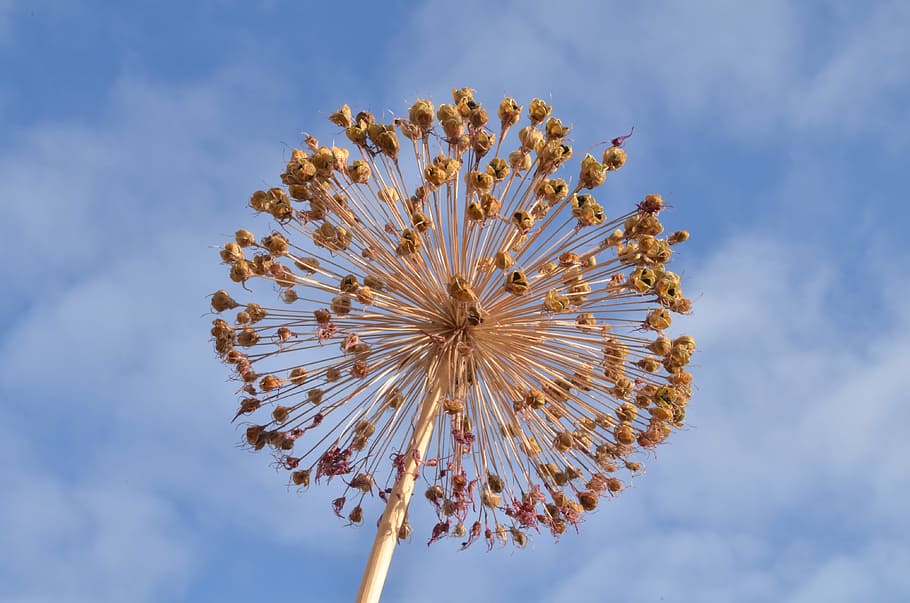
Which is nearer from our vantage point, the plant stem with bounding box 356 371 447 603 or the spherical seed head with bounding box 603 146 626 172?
the plant stem with bounding box 356 371 447 603

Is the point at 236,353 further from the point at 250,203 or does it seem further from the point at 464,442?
the point at 464,442

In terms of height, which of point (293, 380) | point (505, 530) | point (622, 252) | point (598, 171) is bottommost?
point (505, 530)

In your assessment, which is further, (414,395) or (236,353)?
(414,395)

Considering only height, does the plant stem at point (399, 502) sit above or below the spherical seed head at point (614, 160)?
below

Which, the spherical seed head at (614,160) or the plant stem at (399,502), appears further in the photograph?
the spherical seed head at (614,160)

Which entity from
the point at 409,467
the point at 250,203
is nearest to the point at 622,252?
the point at 409,467

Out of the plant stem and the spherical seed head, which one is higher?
the spherical seed head

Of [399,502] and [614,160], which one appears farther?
[614,160]

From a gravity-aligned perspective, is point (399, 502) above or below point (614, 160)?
below
